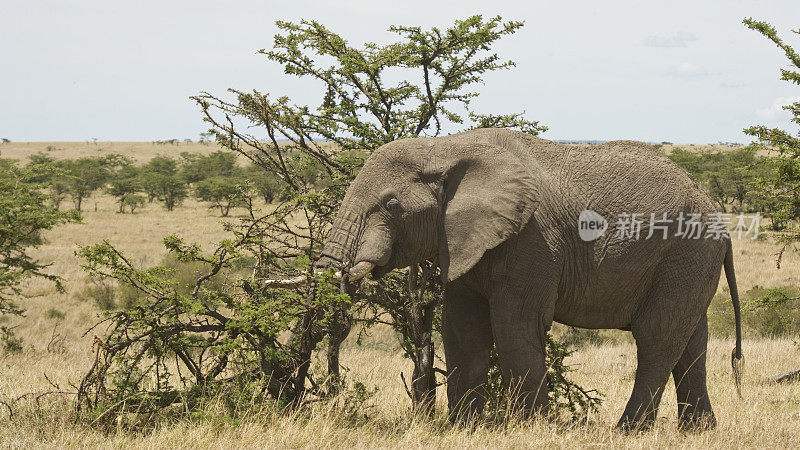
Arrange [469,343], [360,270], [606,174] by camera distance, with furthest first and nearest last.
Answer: [469,343], [606,174], [360,270]

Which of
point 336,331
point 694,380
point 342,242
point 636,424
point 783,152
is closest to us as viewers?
point 342,242

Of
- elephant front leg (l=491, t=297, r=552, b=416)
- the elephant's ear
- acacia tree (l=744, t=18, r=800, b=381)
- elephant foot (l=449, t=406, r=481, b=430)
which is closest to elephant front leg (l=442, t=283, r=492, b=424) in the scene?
elephant foot (l=449, t=406, r=481, b=430)

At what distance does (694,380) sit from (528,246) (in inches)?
95.8

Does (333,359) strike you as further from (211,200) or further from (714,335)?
(211,200)

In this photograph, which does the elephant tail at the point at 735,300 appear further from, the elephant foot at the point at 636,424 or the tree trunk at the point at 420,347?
the tree trunk at the point at 420,347

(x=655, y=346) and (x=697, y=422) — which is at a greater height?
(x=655, y=346)

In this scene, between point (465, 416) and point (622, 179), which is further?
point (465, 416)

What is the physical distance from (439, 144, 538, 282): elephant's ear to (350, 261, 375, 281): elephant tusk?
654 mm

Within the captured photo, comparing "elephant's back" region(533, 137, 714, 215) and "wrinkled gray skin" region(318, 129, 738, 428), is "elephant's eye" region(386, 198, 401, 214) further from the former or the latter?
"elephant's back" region(533, 137, 714, 215)

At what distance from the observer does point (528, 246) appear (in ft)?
18.9

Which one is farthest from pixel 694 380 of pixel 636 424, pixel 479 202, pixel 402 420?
pixel 479 202

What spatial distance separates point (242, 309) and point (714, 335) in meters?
14.7

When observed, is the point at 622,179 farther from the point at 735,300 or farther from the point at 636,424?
the point at 636,424

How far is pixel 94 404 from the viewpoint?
Result: 5980mm
